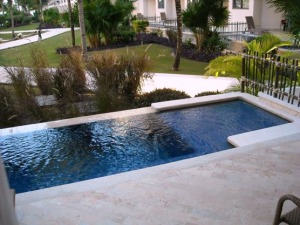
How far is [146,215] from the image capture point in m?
3.05

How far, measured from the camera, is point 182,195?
132 inches

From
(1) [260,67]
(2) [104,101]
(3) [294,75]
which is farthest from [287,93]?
(2) [104,101]

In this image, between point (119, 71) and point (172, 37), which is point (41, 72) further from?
point (172, 37)

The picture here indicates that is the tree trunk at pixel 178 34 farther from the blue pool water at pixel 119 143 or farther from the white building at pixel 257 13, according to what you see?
the blue pool water at pixel 119 143

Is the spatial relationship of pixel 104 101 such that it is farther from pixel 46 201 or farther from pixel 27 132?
pixel 46 201

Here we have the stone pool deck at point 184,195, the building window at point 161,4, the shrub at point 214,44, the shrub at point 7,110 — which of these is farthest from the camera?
the building window at point 161,4

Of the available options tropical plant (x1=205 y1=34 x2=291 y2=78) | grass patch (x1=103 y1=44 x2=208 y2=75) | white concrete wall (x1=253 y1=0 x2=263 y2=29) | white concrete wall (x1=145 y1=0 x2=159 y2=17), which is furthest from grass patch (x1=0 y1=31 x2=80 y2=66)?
white concrete wall (x1=145 y1=0 x2=159 y2=17)

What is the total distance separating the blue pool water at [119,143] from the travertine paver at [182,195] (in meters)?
0.86

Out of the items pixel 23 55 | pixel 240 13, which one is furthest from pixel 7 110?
pixel 240 13

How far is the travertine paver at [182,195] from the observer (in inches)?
118

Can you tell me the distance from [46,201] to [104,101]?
142 inches

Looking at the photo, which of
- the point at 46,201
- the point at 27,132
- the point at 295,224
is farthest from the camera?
the point at 27,132

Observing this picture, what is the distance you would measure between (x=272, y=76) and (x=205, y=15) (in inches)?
365

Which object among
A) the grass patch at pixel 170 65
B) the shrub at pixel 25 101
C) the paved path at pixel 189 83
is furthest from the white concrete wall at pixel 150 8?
the shrub at pixel 25 101
